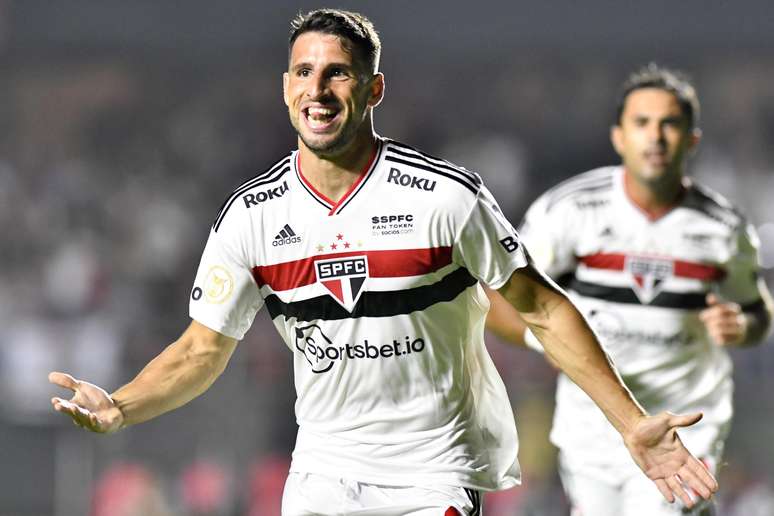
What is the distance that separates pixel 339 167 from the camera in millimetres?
3924

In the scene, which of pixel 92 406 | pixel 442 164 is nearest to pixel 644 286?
pixel 442 164

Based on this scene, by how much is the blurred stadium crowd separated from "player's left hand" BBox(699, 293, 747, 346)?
402 centimetres

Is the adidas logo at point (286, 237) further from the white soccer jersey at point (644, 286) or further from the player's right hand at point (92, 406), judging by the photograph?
the white soccer jersey at point (644, 286)

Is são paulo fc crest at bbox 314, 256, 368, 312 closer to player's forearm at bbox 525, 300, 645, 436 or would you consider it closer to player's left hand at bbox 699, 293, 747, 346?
player's forearm at bbox 525, 300, 645, 436

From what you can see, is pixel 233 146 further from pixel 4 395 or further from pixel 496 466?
pixel 496 466

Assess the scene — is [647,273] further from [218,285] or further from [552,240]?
[218,285]

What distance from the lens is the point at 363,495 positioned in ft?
12.8

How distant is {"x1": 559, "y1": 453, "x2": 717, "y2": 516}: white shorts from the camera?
5.36 metres

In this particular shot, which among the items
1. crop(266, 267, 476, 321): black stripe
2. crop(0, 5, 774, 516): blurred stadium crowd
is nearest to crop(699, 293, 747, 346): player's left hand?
crop(266, 267, 476, 321): black stripe

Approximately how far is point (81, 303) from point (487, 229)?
8.85m

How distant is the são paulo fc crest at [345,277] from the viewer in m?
3.86

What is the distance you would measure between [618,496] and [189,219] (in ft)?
28.7

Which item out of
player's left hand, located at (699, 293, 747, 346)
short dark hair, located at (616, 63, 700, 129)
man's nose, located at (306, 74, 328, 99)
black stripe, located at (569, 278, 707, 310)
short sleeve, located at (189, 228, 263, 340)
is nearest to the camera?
man's nose, located at (306, 74, 328, 99)

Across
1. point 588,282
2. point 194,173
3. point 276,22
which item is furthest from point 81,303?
point 588,282
